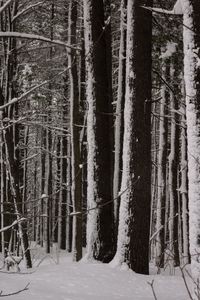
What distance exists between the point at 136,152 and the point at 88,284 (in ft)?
7.32

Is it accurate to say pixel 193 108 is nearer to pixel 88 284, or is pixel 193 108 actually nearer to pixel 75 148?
pixel 88 284

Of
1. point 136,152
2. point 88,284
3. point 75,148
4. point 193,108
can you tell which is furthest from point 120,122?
point 88,284

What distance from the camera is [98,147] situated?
302 inches

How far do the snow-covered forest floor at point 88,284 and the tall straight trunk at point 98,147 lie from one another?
0.70 meters

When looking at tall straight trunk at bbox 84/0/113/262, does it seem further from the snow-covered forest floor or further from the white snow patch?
the white snow patch

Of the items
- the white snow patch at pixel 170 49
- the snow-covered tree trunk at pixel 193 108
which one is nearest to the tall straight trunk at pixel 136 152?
the white snow patch at pixel 170 49

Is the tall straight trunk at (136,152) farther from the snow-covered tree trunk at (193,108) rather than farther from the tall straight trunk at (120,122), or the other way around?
the tall straight trunk at (120,122)

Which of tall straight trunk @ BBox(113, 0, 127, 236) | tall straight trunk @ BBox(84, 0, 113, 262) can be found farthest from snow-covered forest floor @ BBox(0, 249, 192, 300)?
tall straight trunk @ BBox(113, 0, 127, 236)

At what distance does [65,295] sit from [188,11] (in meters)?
3.51

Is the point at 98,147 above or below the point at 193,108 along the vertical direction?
below

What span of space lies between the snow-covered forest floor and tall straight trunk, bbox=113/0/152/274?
397mm

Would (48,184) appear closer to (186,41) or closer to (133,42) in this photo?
(133,42)

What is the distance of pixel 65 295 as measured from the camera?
5.02 metres

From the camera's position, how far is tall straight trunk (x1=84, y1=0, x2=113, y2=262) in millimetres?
7410
